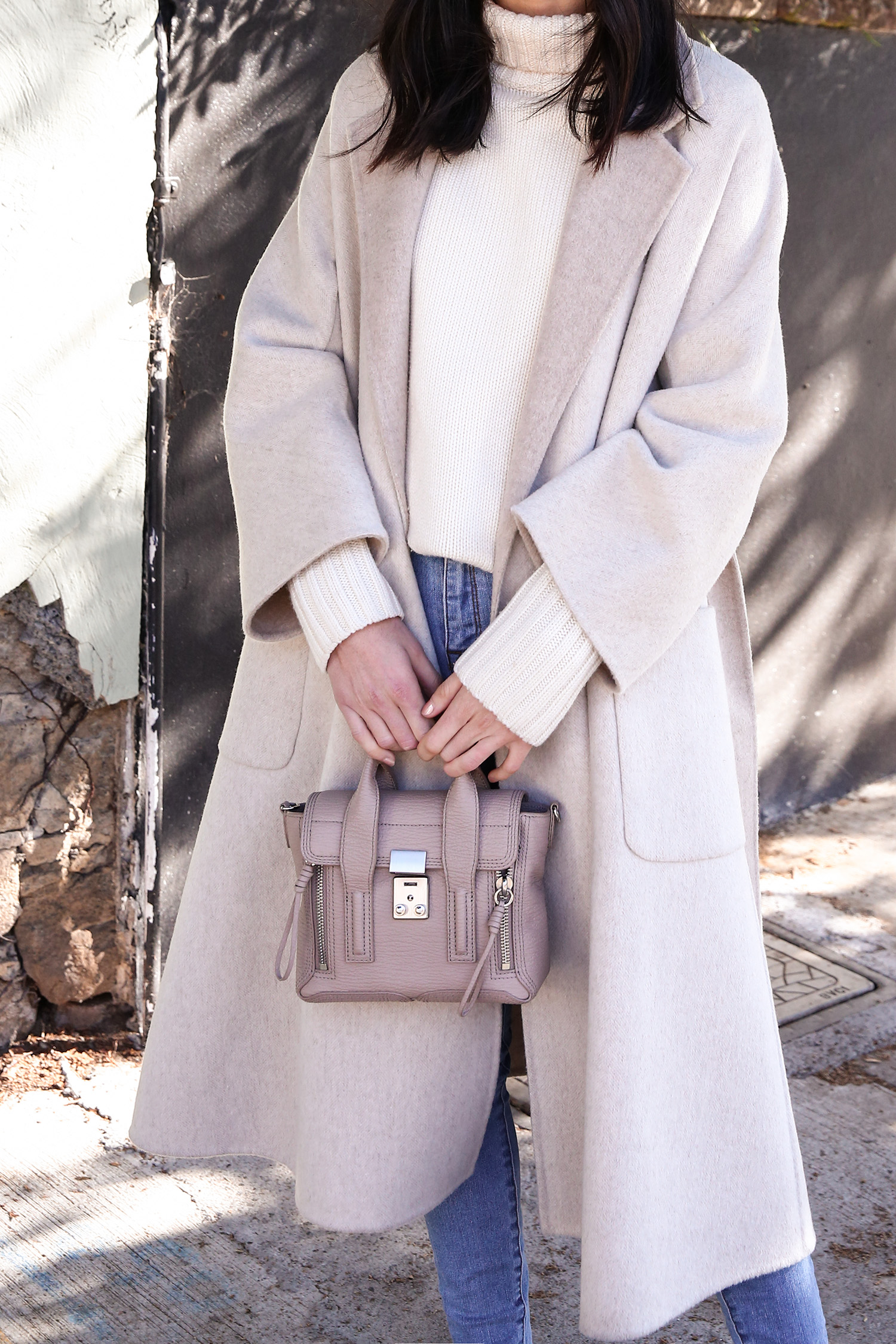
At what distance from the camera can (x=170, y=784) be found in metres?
2.89

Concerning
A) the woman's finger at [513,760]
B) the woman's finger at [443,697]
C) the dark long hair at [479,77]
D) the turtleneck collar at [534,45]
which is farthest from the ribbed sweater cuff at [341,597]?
the turtleneck collar at [534,45]

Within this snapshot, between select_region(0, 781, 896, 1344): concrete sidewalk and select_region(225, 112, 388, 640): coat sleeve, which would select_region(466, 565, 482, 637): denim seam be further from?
select_region(0, 781, 896, 1344): concrete sidewalk

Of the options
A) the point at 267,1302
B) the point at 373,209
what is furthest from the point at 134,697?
the point at 373,209

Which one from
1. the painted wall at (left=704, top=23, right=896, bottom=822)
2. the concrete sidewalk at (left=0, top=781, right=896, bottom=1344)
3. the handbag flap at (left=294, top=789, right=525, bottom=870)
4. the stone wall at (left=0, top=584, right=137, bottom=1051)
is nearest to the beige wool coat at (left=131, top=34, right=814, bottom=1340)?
the handbag flap at (left=294, top=789, right=525, bottom=870)

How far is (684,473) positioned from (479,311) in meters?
0.34

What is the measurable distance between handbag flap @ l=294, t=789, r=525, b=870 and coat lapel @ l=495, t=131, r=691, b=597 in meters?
0.36

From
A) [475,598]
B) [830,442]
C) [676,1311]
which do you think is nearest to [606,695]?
[475,598]

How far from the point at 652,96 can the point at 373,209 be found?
368 mm

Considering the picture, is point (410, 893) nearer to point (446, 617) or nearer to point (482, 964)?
point (482, 964)

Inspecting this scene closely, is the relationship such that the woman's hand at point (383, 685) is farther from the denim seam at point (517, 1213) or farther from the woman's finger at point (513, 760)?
the denim seam at point (517, 1213)

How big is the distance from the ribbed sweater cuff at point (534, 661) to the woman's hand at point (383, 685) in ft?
0.30

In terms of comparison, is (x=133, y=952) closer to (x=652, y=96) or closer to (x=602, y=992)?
(x=602, y=992)

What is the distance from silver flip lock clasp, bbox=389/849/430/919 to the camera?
157 cm

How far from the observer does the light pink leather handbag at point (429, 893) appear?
61.3 inches
